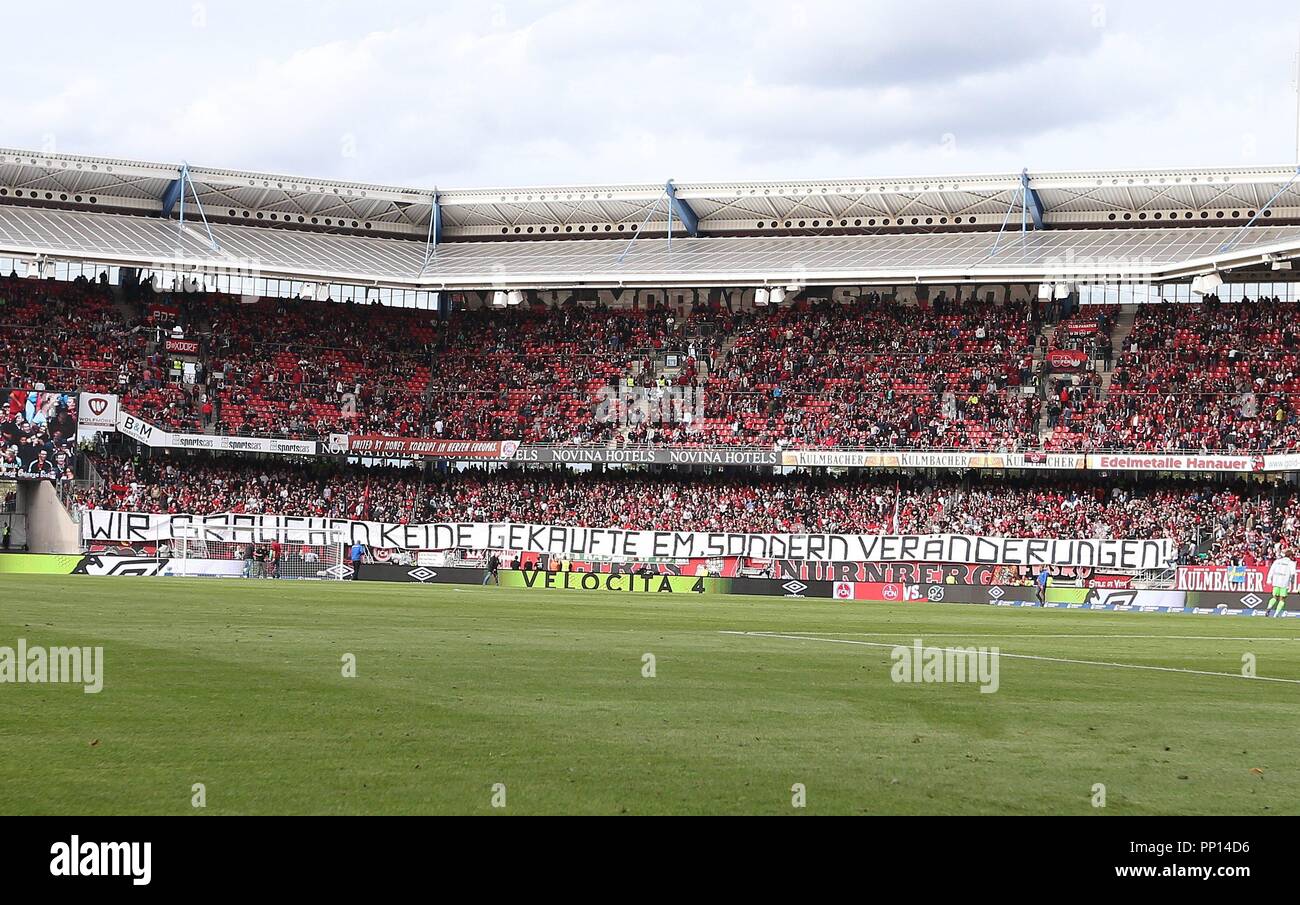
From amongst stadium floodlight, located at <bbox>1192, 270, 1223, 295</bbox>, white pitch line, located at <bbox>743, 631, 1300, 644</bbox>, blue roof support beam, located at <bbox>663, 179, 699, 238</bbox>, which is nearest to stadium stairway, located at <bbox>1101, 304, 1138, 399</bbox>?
stadium floodlight, located at <bbox>1192, 270, 1223, 295</bbox>

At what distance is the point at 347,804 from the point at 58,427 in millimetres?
54705

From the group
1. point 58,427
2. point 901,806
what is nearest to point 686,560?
point 58,427

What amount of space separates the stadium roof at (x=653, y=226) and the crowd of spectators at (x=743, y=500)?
30.7ft

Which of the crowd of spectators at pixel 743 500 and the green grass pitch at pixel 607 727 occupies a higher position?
the crowd of spectators at pixel 743 500

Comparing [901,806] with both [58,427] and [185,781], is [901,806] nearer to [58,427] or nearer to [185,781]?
[185,781]

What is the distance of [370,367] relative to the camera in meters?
72.1

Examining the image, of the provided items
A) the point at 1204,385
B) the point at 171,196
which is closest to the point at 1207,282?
the point at 1204,385

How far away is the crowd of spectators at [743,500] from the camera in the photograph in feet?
185

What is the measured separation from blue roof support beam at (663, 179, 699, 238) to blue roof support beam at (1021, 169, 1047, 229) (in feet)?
55.5

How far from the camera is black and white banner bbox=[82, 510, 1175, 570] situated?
2147 inches

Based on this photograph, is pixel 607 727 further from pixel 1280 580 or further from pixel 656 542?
pixel 656 542

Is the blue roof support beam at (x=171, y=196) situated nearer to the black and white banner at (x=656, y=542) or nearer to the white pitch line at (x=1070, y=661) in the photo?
the black and white banner at (x=656, y=542)

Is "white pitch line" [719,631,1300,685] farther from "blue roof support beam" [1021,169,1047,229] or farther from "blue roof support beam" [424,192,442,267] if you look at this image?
"blue roof support beam" [424,192,442,267]

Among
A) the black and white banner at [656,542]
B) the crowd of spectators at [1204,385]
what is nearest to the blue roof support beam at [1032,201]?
the crowd of spectators at [1204,385]
